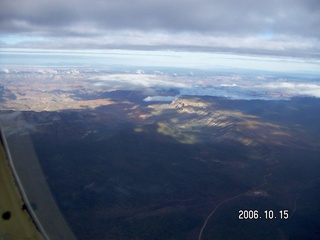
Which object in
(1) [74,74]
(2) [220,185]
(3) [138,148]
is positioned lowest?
(2) [220,185]

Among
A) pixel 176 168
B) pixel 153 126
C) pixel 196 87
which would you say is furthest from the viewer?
pixel 196 87

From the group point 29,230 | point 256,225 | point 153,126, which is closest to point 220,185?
point 256,225

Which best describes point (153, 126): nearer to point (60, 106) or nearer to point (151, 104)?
point (60, 106)

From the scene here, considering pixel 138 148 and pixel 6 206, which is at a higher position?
pixel 6 206

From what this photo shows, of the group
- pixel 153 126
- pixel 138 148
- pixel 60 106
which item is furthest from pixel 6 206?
pixel 60 106

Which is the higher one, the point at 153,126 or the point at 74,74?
the point at 74,74

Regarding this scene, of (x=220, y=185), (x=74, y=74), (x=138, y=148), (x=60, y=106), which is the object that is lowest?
(x=220, y=185)

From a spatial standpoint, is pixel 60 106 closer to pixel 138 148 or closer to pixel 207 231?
pixel 138 148

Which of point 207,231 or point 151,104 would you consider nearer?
point 207,231

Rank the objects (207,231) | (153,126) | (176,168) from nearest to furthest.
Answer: (207,231) → (176,168) → (153,126)
